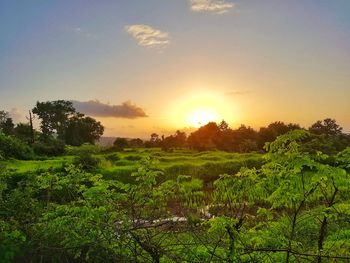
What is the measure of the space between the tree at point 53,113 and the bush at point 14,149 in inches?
1325

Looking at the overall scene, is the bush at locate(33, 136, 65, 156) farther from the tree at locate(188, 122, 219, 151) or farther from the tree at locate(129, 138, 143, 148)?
the tree at locate(188, 122, 219, 151)

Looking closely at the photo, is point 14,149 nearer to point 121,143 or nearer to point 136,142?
point 121,143

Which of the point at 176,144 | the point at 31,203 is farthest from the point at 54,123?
the point at 31,203

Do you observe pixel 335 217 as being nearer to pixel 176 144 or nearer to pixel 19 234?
pixel 19 234

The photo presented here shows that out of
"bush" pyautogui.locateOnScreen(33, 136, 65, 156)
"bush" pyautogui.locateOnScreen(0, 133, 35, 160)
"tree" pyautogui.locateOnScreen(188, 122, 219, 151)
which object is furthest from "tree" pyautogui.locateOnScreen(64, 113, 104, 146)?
"bush" pyautogui.locateOnScreen(0, 133, 35, 160)

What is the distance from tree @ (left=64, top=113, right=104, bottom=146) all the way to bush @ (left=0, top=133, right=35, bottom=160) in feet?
71.2

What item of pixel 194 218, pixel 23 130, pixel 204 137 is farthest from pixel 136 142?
pixel 194 218

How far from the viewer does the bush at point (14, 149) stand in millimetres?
35656

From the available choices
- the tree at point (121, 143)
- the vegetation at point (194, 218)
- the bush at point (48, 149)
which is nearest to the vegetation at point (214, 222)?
the vegetation at point (194, 218)

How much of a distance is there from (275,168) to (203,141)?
58877mm

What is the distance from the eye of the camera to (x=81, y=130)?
64812 mm

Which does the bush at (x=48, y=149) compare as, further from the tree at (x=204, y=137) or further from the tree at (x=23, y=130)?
→ the tree at (x=204, y=137)

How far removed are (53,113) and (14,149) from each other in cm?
3763

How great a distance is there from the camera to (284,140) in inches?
221
